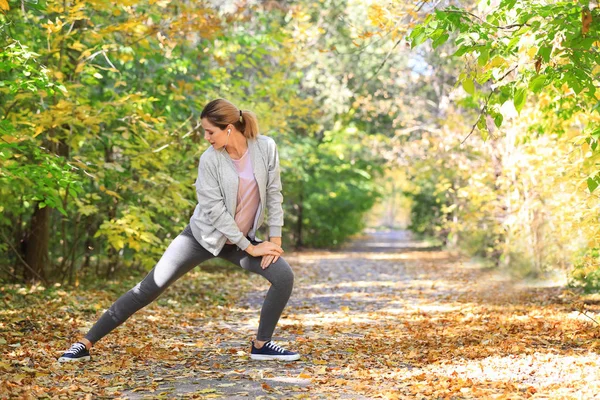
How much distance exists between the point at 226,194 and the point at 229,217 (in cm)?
19

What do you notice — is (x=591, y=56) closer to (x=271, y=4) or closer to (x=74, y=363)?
(x=74, y=363)

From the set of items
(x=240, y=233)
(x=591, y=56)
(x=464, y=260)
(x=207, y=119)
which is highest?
(x=591, y=56)

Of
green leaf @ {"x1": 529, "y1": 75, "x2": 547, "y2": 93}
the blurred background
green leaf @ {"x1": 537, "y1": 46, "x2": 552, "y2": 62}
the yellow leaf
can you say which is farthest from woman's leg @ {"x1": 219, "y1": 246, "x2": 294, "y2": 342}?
the yellow leaf

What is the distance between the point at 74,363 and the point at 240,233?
1.54 m

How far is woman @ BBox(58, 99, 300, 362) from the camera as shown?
551cm

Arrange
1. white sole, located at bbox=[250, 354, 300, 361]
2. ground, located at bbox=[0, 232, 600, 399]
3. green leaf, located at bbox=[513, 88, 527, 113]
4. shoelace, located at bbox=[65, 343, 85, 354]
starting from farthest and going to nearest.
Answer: white sole, located at bbox=[250, 354, 300, 361], shoelace, located at bbox=[65, 343, 85, 354], green leaf, located at bbox=[513, 88, 527, 113], ground, located at bbox=[0, 232, 600, 399]

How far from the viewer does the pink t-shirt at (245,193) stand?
5609mm

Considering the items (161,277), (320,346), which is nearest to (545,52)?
(161,277)

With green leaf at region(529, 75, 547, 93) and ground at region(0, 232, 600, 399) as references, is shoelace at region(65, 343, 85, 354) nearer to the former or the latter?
ground at region(0, 232, 600, 399)

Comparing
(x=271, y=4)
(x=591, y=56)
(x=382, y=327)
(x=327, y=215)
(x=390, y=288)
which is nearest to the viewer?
(x=591, y=56)

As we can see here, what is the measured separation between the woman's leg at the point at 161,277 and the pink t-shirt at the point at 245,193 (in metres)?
0.27

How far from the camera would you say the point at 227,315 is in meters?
9.45

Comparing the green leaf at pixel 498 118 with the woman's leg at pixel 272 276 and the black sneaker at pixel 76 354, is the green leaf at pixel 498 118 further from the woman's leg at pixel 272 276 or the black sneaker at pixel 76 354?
the black sneaker at pixel 76 354

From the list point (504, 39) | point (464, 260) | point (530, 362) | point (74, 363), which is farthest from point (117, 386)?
point (464, 260)
